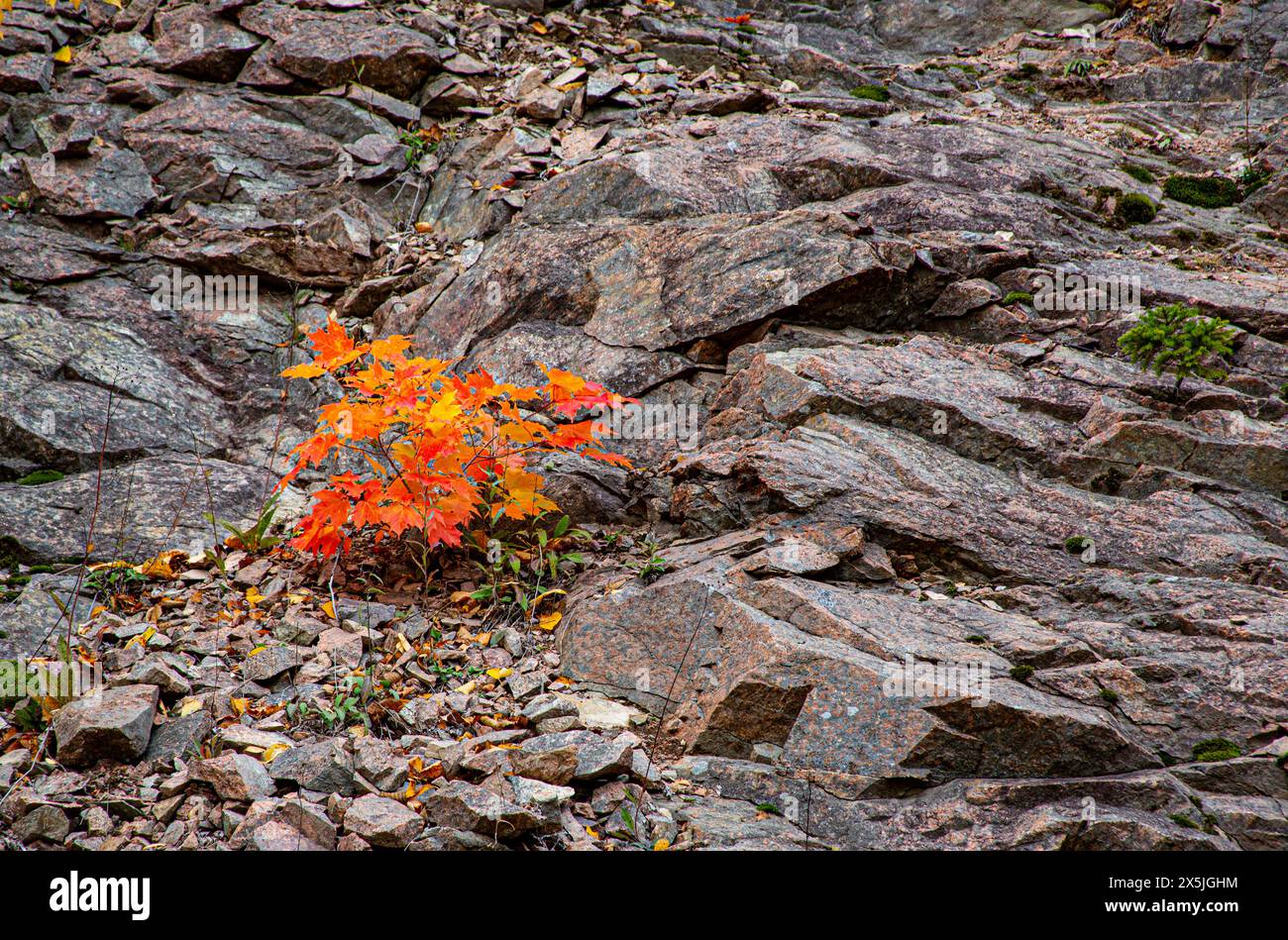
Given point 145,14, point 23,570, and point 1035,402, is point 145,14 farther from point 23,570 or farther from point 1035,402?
point 1035,402

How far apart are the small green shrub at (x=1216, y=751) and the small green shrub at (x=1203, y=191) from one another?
6792 mm

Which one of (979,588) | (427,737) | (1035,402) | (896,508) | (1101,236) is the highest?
(1101,236)

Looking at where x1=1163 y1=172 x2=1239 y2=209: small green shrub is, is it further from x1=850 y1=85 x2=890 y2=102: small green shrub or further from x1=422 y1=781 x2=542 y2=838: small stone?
x1=422 y1=781 x2=542 y2=838: small stone

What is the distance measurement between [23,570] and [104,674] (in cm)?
155

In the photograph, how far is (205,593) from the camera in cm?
557

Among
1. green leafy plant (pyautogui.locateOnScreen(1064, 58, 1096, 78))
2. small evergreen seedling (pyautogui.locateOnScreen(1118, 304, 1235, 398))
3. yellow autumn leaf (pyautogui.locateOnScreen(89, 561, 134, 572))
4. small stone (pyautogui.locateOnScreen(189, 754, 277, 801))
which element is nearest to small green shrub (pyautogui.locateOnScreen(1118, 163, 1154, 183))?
green leafy plant (pyautogui.locateOnScreen(1064, 58, 1096, 78))

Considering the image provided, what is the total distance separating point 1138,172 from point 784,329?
16.6ft

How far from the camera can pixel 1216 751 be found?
4.17 meters

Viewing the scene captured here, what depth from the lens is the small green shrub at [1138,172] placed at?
8969 mm

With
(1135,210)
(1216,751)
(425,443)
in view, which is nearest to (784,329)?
(425,443)

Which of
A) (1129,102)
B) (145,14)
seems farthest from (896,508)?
(145,14)

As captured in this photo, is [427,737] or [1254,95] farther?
[1254,95]

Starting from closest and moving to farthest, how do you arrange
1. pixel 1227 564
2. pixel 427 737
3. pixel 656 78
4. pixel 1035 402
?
pixel 427 737
pixel 1227 564
pixel 1035 402
pixel 656 78

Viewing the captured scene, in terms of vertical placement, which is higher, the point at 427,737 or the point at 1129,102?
the point at 1129,102
